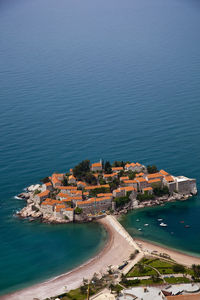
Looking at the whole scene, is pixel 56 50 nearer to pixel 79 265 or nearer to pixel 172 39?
pixel 172 39

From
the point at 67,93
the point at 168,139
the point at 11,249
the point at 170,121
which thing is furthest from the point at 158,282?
the point at 67,93

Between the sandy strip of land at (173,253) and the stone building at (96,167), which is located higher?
the stone building at (96,167)

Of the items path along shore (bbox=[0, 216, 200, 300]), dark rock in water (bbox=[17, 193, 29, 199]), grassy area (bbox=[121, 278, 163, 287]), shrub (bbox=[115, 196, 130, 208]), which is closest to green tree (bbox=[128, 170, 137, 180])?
shrub (bbox=[115, 196, 130, 208])

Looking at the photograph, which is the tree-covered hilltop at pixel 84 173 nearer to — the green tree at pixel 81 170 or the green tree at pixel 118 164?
the green tree at pixel 81 170

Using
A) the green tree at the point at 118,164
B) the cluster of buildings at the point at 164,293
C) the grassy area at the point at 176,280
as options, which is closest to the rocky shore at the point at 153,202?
the green tree at the point at 118,164

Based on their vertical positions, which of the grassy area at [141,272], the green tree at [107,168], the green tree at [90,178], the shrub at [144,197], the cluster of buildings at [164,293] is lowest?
the cluster of buildings at [164,293]

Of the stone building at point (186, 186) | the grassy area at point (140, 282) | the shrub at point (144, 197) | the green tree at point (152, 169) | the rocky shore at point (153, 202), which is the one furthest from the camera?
the green tree at point (152, 169)

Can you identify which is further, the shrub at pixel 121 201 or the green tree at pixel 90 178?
the green tree at pixel 90 178
